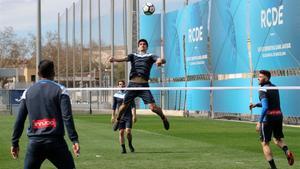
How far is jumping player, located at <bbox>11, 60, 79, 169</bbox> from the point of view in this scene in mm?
8961

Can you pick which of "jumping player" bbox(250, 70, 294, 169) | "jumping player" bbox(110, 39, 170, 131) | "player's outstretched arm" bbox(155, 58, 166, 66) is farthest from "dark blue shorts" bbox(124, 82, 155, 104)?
"jumping player" bbox(250, 70, 294, 169)

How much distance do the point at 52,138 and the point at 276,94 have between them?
6838mm

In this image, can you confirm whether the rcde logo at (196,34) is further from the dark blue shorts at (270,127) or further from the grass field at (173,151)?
the dark blue shorts at (270,127)

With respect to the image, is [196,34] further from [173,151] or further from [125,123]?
[125,123]

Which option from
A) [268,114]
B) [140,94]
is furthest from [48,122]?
[140,94]

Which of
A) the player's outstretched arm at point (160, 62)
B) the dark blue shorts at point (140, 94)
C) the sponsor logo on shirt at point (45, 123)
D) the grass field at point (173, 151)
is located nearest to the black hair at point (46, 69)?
the sponsor logo on shirt at point (45, 123)

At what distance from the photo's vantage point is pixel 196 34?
4719 centimetres

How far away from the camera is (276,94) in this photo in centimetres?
1453

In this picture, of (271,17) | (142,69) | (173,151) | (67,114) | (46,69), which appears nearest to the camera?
(67,114)

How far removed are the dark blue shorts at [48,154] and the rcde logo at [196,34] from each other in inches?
1479

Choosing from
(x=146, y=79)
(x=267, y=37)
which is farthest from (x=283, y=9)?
(x=146, y=79)

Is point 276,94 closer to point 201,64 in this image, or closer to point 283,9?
point 283,9

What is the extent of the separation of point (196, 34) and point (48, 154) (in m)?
38.7

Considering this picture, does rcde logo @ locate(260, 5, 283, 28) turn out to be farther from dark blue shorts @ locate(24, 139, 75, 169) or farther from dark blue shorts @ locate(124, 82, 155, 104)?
dark blue shorts @ locate(24, 139, 75, 169)
